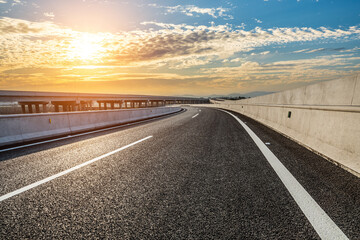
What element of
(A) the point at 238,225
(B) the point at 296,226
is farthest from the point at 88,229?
(B) the point at 296,226

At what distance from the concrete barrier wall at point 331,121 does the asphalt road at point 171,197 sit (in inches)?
14.1

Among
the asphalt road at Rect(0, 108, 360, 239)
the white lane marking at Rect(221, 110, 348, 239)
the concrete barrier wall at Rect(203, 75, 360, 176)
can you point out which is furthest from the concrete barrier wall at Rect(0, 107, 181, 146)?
the concrete barrier wall at Rect(203, 75, 360, 176)

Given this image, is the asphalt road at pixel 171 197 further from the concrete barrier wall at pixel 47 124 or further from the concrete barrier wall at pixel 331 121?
the concrete barrier wall at pixel 47 124

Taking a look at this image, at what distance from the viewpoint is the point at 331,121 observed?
5.12m

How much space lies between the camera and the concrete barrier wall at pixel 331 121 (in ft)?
14.2

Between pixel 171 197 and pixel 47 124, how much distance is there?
328 inches

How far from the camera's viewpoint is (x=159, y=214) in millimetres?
2686

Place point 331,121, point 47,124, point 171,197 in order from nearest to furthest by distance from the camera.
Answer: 1. point 171,197
2. point 331,121
3. point 47,124

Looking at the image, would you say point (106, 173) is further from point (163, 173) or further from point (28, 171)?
point (28, 171)

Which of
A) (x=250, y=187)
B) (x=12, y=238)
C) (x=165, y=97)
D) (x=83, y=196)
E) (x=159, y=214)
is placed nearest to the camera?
(x=12, y=238)

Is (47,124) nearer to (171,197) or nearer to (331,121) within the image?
(171,197)

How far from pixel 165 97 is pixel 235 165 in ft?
518

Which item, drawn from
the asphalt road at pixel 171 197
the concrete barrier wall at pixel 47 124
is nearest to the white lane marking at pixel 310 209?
the asphalt road at pixel 171 197

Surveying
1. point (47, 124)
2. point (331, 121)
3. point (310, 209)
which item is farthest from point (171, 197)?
point (47, 124)
